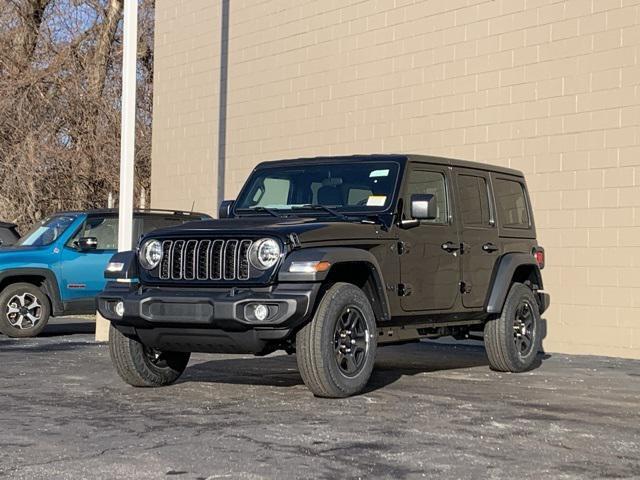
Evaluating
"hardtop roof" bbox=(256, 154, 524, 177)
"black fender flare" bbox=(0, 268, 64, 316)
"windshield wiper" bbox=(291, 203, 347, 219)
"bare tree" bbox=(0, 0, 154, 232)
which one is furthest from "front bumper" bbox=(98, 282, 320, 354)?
"bare tree" bbox=(0, 0, 154, 232)

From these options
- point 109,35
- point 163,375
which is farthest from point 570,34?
point 109,35

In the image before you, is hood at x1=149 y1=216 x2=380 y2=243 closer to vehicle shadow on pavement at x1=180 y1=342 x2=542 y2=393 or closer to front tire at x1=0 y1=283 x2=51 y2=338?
vehicle shadow on pavement at x1=180 y1=342 x2=542 y2=393

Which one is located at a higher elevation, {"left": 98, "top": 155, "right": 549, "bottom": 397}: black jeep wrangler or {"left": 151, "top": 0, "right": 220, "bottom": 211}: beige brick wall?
{"left": 151, "top": 0, "right": 220, "bottom": 211}: beige brick wall

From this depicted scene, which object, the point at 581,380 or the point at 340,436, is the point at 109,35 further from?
the point at 340,436

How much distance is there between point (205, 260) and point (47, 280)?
724cm

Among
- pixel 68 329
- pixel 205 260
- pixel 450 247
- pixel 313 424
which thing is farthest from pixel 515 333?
pixel 68 329

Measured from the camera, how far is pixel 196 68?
19.6 meters

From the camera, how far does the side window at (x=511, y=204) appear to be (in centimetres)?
1150

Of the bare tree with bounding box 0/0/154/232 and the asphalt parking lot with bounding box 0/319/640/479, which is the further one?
the bare tree with bounding box 0/0/154/232

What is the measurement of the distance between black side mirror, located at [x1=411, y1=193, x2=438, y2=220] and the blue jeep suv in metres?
6.70

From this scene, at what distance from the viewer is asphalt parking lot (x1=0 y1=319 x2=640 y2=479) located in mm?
6168

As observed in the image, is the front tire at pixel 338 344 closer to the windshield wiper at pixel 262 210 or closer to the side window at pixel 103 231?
the windshield wiper at pixel 262 210

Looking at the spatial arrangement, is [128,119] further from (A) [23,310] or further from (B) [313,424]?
(B) [313,424]

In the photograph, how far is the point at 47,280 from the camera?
1559 centimetres
